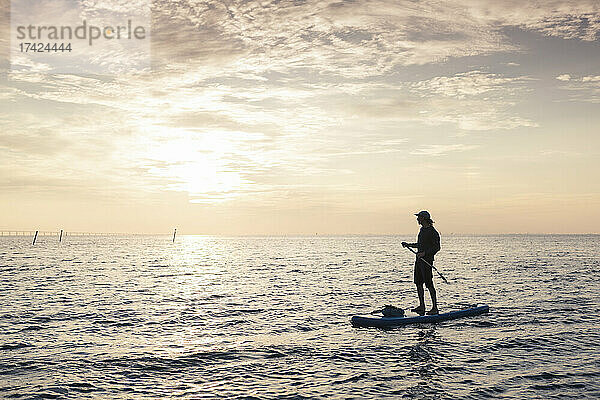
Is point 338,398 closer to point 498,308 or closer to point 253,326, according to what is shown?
point 253,326

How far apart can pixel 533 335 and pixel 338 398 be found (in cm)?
896

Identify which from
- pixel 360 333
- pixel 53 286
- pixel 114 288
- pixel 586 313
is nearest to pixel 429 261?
pixel 360 333

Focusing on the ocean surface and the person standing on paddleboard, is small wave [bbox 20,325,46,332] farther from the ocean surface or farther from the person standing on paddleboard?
the person standing on paddleboard

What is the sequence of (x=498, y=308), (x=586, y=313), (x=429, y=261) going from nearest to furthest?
(x=429, y=261) → (x=586, y=313) → (x=498, y=308)

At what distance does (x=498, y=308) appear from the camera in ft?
72.0

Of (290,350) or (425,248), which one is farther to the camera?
(425,248)

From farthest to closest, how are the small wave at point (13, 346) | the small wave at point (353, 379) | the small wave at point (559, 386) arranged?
the small wave at point (13, 346), the small wave at point (353, 379), the small wave at point (559, 386)

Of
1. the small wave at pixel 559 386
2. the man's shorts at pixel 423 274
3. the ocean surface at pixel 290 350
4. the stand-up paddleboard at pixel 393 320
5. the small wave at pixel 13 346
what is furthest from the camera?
the man's shorts at pixel 423 274

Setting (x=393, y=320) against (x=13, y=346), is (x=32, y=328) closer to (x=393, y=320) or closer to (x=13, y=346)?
(x=13, y=346)

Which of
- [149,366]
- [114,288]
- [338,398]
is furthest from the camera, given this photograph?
[114,288]

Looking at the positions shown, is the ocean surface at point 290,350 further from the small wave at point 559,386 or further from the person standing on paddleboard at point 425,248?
the person standing on paddleboard at point 425,248

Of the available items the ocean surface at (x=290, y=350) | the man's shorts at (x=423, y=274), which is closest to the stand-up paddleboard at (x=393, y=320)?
the ocean surface at (x=290, y=350)

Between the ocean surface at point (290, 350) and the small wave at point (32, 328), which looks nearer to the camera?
the ocean surface at point (290, 350)

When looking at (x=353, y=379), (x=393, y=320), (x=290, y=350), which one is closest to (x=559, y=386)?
(x=353, y=379)
